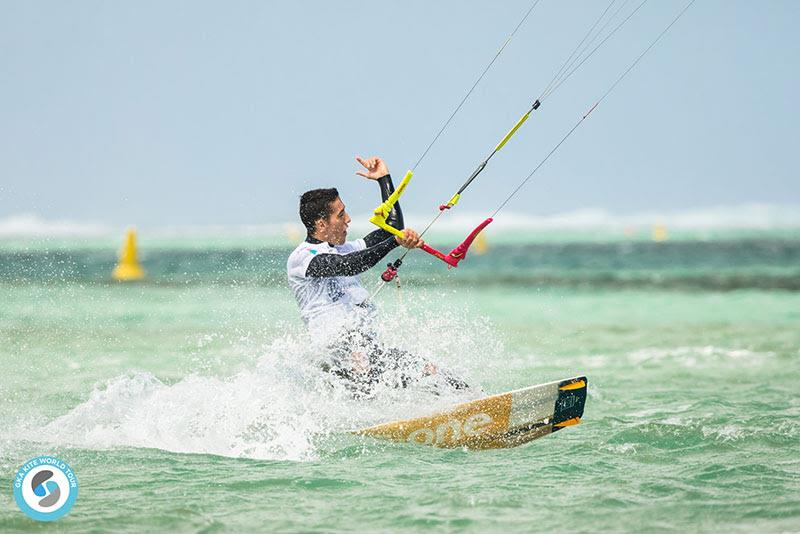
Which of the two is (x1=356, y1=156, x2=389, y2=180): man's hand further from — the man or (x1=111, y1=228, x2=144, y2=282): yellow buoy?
(x1=111, y1=228, x2=144, y2=282): yellow buoy

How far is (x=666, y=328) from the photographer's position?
55.7 feet

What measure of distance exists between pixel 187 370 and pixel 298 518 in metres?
6.95

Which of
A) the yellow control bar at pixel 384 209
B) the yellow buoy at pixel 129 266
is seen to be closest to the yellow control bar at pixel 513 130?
the yellow control bar at pixel 384 209

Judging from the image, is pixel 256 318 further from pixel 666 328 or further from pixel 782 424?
pixel 782 424

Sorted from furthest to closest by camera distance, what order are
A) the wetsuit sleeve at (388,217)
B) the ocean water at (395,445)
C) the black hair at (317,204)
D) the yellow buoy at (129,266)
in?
the yellow buoy at (129,266) < the wetsuit sleeve at (388,217) < the black hair at (317,204) < the ocean water at (395,445)

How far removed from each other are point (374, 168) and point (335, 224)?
0.74 m

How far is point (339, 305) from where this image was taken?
24.7 ft

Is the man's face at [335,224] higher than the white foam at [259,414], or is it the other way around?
the man's face at [335,224]

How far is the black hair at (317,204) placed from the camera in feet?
24.4

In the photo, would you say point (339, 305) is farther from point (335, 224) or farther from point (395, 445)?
point (395, 445)

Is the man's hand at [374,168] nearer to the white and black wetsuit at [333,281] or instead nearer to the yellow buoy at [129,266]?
the white and black wetsuit at [333,281]

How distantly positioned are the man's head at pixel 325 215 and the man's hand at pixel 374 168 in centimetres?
55

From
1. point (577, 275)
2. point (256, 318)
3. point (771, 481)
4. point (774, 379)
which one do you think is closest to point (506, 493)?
point (771, 481)

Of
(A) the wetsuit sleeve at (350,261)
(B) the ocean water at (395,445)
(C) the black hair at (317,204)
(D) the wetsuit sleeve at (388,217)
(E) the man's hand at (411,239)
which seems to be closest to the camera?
(B) the ocean water at (395,445)
